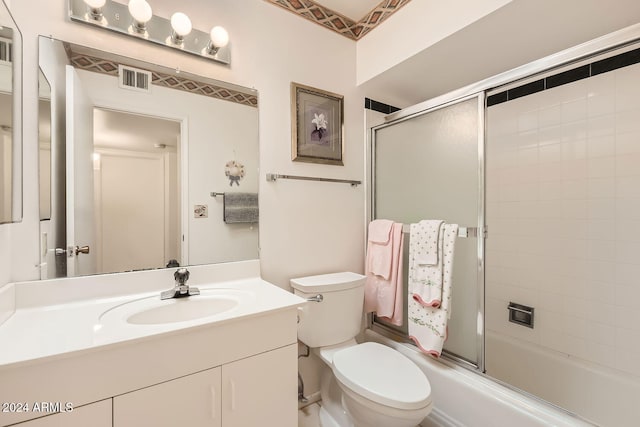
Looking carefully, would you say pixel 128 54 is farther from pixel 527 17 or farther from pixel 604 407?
pixel 604 407

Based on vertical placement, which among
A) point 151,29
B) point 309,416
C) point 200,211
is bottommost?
point 309,416

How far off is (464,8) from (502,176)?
1.20 metres

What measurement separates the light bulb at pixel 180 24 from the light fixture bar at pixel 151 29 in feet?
0.16

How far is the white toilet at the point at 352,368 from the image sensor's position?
1039mm

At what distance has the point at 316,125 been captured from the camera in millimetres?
1682

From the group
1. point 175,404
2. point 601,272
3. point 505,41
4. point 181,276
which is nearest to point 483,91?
point 505,41

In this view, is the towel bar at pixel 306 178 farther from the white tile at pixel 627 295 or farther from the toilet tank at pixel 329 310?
the white tile at pixel 627 295

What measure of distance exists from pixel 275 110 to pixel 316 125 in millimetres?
275

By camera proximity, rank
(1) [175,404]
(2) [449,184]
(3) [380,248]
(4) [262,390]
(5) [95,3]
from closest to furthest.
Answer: (1) [175,404] → (4) [262,390] → (5) [95,3] → (2) [449,184] → (3) [380,248]

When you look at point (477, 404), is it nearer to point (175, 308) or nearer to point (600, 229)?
point (600, 229)

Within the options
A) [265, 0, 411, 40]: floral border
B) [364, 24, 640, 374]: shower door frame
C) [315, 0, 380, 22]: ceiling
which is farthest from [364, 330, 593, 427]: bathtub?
[315, 0, 380, 22]: ceiling

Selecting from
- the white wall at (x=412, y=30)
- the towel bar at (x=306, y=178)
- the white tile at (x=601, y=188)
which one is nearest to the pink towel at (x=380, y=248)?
the towel bar at (x=306, y=178)

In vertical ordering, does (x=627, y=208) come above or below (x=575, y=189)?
below

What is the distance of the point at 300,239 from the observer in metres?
1.63
